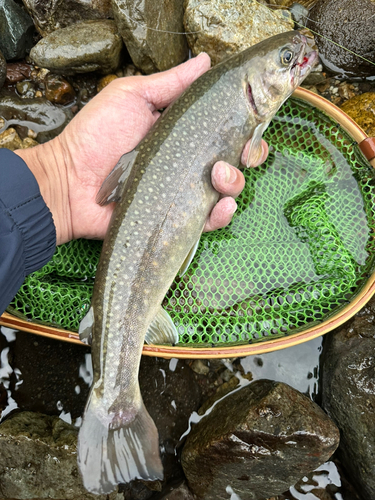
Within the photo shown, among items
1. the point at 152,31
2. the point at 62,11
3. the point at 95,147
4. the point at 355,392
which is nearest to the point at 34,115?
the point at 62,11

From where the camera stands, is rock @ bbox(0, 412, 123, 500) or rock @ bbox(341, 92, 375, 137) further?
rock @ bbox(341, 92, 375, 137)

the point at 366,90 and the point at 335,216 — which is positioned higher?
the point at 366,90

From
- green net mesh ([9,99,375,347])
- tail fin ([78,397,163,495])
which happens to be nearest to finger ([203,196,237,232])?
green net mesh ([9,99,375,347])

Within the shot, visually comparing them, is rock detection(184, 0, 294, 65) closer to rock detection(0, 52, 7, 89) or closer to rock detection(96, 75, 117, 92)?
rock detection(96, 75, 117, 92)

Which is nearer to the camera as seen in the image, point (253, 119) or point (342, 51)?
point (253, 119)

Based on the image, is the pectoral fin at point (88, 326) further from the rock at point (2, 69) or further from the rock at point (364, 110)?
the rock at point (364, 110)

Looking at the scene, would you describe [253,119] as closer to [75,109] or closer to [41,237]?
[41,237]

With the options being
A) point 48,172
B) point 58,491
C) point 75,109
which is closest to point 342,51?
point 75,109
